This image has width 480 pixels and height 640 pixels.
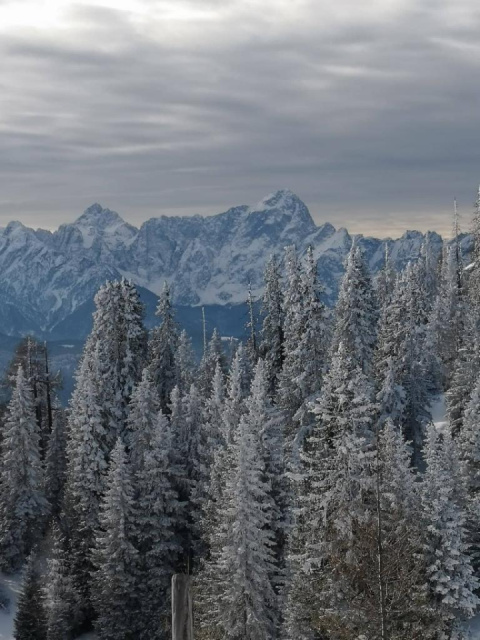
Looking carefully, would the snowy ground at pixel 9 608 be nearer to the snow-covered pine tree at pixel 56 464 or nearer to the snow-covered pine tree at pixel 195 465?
the snow-covered pine tree at pixel 56 464

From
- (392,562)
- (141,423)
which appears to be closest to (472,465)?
(141,423)

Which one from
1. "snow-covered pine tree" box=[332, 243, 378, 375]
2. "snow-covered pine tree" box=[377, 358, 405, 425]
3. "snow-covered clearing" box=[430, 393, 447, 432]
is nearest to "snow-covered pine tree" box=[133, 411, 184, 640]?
"snow-covered pine tree" box=[332, 243, 378, 375]

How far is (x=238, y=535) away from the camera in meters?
33.0

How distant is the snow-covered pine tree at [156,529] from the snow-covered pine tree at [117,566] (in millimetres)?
469

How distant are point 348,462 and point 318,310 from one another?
1607 cm

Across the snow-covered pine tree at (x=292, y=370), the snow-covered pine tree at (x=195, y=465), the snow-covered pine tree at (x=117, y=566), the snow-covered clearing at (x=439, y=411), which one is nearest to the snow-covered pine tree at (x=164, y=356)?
the snow-covered pine tree at (x=195, y=465)

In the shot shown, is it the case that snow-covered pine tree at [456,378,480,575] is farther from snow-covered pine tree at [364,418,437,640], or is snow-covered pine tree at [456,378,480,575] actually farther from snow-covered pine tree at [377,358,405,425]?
snow-covered pine tree at [364,418,437,640]

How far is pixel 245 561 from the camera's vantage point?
32906mm

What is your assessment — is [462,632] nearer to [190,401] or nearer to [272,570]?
[272,570]

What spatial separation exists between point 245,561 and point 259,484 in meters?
3.40

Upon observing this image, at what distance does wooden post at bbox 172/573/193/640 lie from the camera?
6.93m

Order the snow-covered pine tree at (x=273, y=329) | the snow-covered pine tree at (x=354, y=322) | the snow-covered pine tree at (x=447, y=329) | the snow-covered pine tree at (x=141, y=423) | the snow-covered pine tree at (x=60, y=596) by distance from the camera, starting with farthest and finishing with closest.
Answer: the snow-covered pine tree at (x=447, y=329)
the snow-covered pine tree at (x=273, y=329)
the snow-covered pine tree at (x=354, y=322)
the snow-covered pine tree at (x=141, y=423)
the snow-covered pine tree at (x=60, y=596)

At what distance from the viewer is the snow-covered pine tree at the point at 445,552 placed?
32.6m

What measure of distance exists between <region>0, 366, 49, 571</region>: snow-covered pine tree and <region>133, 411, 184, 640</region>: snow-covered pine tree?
35.3 ft
